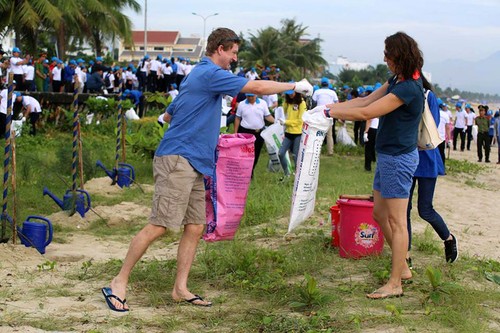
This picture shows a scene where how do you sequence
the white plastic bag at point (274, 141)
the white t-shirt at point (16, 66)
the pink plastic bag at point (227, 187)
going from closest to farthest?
1. the pink plastic bag at point (227, 187)
2. the white plastic bag at point (274, 141)
3. the white t-shirt at point (16, 66)

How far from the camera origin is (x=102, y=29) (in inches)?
1422

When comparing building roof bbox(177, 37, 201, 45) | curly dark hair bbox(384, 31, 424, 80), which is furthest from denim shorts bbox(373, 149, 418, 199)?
building roof bbox(177, 37, 201, 45)

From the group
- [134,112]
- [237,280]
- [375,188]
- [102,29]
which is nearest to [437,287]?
[375,188]

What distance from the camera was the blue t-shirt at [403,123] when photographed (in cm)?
530

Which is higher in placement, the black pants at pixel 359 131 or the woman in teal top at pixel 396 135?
the woman in teal top at pixel 396 135

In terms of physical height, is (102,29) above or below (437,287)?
above

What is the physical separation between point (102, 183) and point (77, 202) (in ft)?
8.01

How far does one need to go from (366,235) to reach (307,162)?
36.0 inches

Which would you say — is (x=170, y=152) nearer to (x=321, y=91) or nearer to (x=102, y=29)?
(x=321, y=91)

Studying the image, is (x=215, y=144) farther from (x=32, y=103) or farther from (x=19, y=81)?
(x=19, y=81)

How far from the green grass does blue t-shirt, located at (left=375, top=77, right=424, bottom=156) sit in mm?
926

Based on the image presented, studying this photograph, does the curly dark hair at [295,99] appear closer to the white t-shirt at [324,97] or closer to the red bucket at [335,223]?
the white t-shirt at [324,97]

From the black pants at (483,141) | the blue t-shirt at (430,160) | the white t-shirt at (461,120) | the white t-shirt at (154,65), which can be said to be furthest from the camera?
the white t-shirt at (461,120)

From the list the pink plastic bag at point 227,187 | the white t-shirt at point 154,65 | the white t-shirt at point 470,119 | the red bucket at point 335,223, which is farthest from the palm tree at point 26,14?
the pink plastic bag at point 227,187
